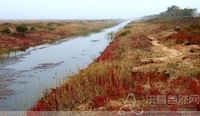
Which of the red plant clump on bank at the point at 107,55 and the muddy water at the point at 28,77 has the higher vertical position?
the red plant clump on bank at the point at 107,55

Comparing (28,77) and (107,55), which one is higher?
(107,55)

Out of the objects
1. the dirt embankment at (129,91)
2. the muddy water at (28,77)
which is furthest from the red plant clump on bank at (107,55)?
the dirt embankment at (129,91)

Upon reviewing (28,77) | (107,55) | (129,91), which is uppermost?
(129,91)

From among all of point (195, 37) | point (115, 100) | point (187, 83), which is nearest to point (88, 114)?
point (115, 100)

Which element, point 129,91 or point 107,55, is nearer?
point 129,91

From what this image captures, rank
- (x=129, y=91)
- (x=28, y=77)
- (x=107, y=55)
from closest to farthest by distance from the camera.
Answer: (x=129, y=91) → (x=28, y=77) → (x=107, y=55)

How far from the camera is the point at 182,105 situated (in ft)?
30.6

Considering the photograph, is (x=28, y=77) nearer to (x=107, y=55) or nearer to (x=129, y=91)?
(x=107, y=55)

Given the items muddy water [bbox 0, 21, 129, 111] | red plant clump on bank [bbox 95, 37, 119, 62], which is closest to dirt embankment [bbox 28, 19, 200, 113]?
muddy water [bbox 0, 21, 129, 111]

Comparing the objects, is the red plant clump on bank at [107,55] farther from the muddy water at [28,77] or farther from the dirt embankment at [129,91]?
the dirt embankment at [129,91]

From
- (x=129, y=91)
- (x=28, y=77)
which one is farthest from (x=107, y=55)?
(x=129, y=91)

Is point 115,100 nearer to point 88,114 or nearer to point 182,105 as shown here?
point 88,114

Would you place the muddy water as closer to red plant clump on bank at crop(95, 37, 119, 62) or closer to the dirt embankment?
red plant clump on bank at crop(95, 37, 119, 62)

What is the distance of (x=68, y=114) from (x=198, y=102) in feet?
12.9
